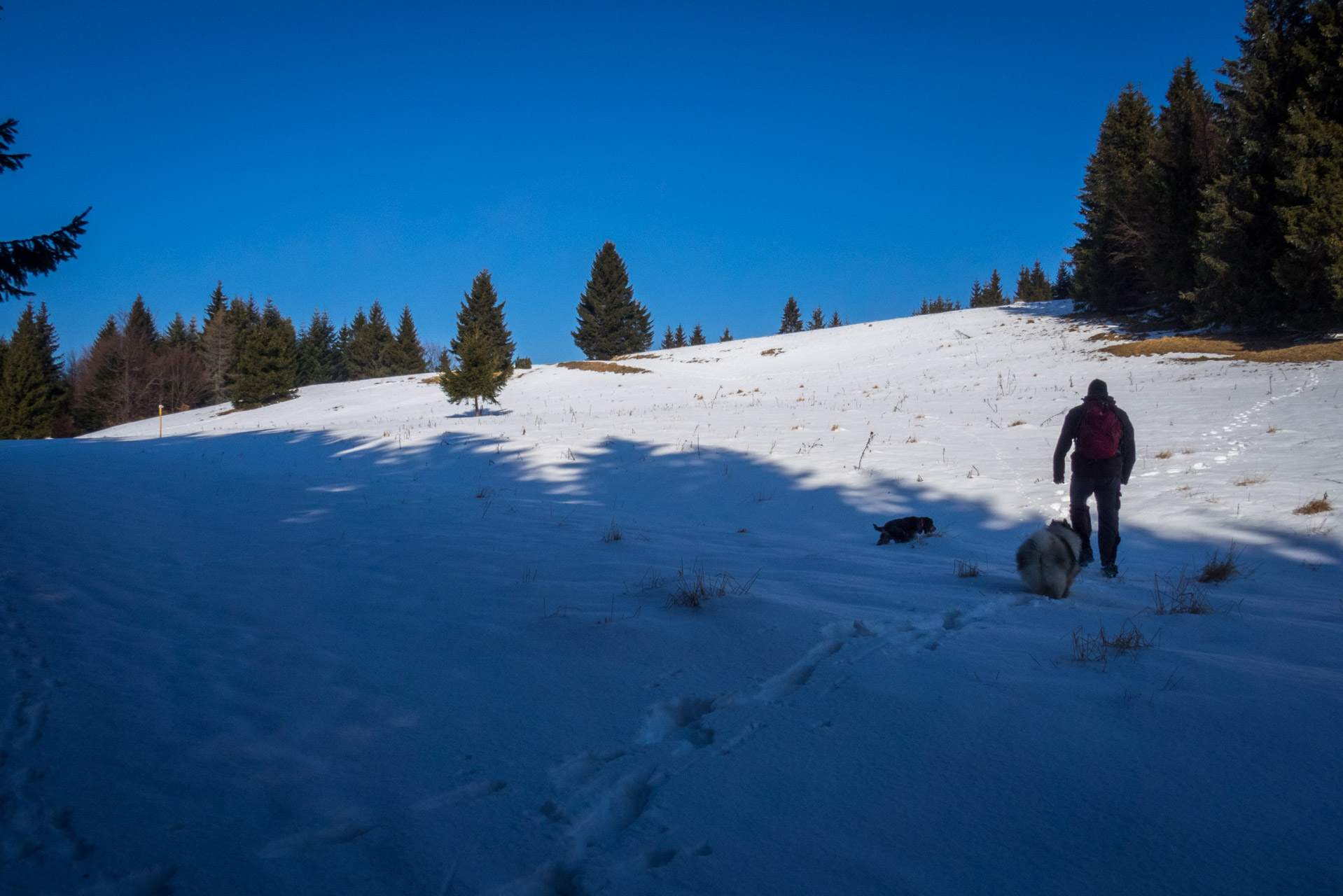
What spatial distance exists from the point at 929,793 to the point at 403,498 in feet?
24.4

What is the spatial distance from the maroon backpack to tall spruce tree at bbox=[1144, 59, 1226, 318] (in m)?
24.8

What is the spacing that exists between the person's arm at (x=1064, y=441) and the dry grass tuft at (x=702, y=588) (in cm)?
315

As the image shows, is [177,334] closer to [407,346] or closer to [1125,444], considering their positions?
[407,346]

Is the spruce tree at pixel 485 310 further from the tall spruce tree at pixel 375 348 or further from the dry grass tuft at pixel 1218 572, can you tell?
the dry grass tuft at pixel 1218 572

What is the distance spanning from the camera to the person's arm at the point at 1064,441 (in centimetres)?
579

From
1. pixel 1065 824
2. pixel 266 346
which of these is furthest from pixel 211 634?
pixel 266 346

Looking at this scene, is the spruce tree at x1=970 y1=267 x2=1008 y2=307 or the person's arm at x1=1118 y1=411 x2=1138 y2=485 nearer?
the person's arm at x1=1118 y1=411 x2=1138 y2=485

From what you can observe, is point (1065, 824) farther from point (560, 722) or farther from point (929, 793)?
point (560, 722)

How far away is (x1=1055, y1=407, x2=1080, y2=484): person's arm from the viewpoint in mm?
5789

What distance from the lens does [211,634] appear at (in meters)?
3.49

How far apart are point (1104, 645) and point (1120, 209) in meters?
35.4

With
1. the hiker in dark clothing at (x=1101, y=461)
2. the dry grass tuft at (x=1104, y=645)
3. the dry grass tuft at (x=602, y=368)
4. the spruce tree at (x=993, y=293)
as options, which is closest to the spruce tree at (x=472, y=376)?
the dry grass tuft at (x=602, y=368)

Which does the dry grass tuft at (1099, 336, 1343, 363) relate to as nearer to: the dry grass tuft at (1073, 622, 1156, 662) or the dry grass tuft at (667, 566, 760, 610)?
the dry grass tuft at (1073, 622, 1156, 662)

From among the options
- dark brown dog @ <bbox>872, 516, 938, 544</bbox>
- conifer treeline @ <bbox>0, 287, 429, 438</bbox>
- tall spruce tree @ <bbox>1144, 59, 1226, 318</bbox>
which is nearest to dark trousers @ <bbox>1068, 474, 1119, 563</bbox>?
dark brown dog @ <bbox>872, 516, 938, 544</bbox>
